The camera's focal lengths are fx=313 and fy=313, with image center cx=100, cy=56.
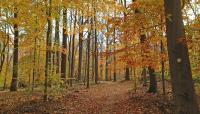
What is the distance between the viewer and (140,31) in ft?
42.6

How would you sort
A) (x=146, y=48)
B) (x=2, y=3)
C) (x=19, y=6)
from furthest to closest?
(x=19, y=6)
(x=2, y=3)
(x=146, y=48)

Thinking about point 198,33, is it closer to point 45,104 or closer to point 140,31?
point 140,31

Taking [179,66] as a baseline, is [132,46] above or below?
above

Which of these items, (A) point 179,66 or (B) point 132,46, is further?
(B) point 132,46

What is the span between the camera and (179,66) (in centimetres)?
911

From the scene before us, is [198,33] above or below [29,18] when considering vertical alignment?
below

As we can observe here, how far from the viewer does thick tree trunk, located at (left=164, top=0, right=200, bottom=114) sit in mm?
9008

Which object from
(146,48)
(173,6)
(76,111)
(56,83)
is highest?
(173,6)

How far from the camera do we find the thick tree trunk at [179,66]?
9.01m

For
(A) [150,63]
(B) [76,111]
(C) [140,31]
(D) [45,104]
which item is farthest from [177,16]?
(D) [45,104]

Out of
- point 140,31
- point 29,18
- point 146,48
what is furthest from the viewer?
point 29,18

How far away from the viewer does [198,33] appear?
13758 mm

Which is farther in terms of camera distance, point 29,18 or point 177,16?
point 29,18

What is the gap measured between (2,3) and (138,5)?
693 centimetres
